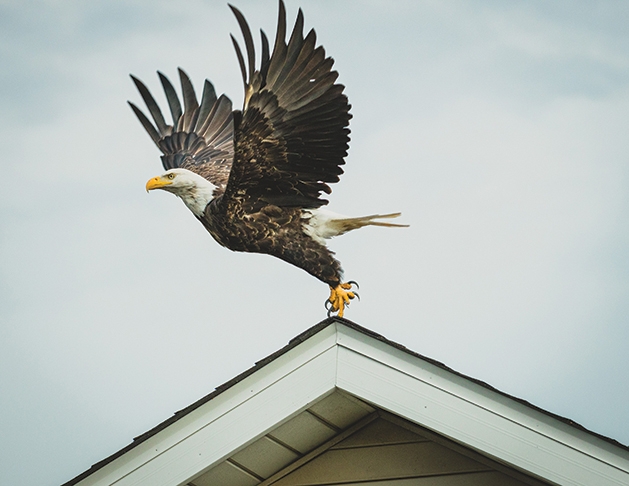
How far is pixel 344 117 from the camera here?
5.02m

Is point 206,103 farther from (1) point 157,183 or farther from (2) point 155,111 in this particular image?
(1) point 157,183

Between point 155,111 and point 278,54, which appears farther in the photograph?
point 155,111

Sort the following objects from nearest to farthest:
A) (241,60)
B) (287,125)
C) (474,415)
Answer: (474,415)
(241,60)
(287,125)

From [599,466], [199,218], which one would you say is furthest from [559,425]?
[199,218]

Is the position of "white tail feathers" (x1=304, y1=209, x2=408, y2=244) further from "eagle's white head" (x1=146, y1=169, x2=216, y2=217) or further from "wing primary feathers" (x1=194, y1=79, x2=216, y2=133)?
"wing primary feathers" (x1=194, y1=79, x2=216, y2=133)

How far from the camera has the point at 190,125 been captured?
732 cm

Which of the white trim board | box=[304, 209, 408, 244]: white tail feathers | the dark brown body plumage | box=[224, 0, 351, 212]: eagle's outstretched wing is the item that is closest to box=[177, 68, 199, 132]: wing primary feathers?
the dark brown body plumage

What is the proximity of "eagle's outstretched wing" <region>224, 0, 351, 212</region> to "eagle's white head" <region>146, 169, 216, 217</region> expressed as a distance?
45 centimetres

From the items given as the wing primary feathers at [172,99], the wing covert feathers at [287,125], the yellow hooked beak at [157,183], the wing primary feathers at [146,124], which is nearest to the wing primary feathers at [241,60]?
the wing covert feathers at [287,125]

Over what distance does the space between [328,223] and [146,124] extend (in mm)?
2898

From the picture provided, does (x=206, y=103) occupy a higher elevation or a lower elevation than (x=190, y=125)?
higher

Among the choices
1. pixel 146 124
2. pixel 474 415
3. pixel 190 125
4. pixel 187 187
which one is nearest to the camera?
pixel 474 415

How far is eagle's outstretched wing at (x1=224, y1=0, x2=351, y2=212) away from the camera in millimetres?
4934

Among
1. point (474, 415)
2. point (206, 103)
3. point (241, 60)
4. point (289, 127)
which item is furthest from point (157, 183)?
point (474, 415)
